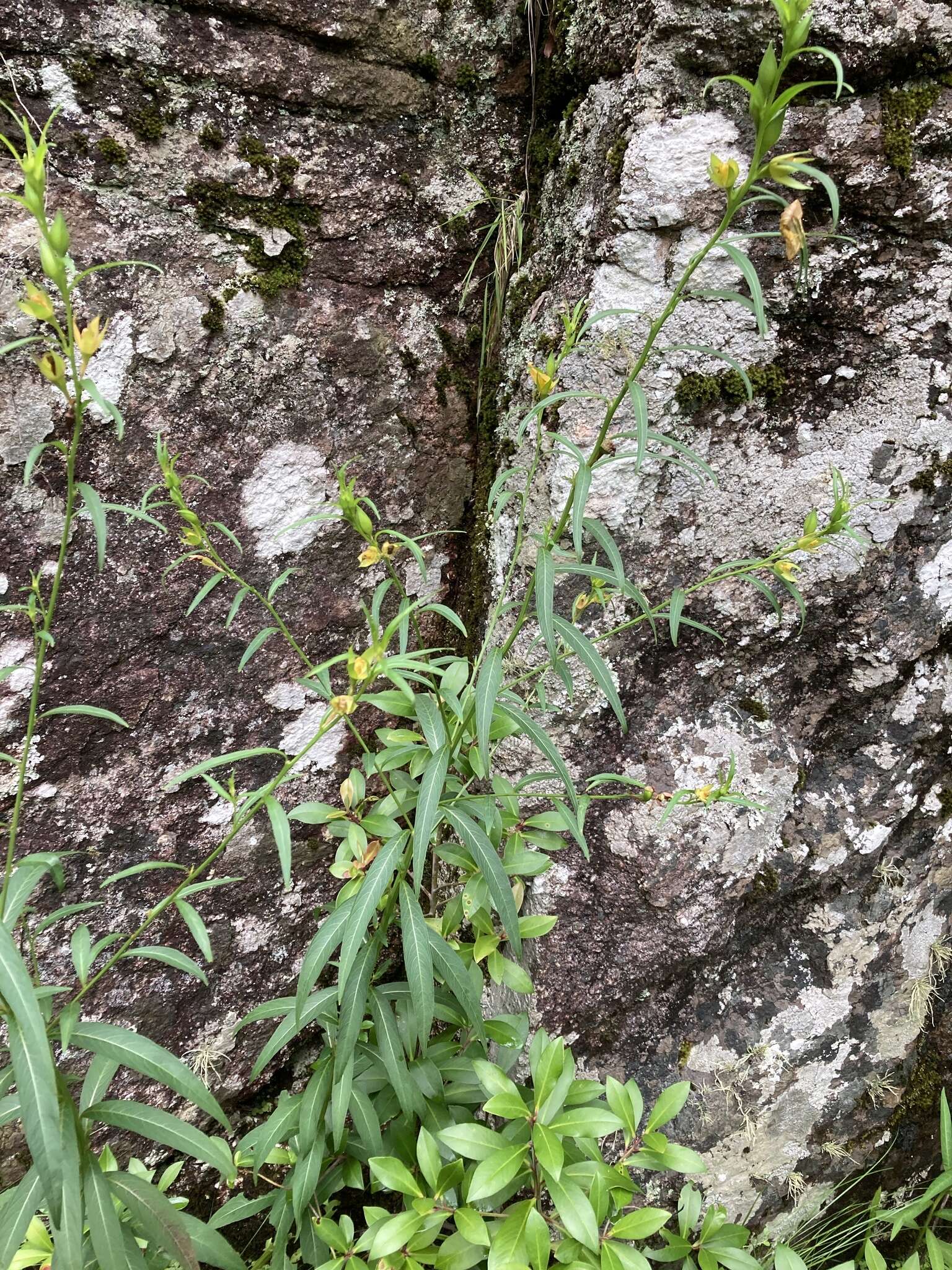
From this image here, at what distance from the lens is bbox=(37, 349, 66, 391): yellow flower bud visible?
805mm

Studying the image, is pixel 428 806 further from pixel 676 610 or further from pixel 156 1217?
pixel 156 1217

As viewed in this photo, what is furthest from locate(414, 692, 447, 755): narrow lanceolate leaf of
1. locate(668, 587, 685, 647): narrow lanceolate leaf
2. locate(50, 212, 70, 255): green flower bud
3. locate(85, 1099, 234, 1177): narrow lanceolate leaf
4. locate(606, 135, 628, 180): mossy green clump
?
locate(606, 135, 628, 180): mossy green clump

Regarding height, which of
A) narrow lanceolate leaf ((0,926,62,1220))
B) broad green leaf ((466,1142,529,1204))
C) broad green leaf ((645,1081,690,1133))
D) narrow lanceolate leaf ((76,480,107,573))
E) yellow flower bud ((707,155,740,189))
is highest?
yellow flower bud ((707,155,740,189))

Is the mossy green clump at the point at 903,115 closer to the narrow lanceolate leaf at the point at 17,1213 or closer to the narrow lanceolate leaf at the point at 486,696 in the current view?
the narrow lanceolate leaf at the point at 486,696

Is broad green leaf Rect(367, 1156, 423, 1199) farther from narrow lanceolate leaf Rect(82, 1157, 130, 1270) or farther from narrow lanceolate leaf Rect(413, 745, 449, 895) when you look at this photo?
narrow lanceolate leaf Rect(413, 745, 449, 895)

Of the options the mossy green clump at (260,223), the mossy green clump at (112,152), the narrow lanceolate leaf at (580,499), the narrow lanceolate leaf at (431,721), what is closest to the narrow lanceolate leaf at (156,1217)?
the narrow lanceolate leaf at (431,721)

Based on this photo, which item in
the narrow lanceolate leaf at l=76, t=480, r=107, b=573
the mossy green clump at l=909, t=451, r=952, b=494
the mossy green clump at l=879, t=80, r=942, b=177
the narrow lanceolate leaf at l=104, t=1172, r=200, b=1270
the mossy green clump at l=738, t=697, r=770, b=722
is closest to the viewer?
the narrow lanceolate leaf at l=76, t=480, r=107, b=573

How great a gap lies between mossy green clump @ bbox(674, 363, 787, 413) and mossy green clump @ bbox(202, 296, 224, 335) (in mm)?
934

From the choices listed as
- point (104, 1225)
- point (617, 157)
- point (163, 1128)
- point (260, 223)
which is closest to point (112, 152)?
point (260, 223)

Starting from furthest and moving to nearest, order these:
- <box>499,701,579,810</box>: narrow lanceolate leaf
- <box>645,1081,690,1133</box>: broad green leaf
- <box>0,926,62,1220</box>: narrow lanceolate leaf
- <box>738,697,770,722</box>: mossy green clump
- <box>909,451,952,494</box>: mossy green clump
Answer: <box>738,697,770,722</box>: mossy green clump → <box>909,451,952,494</box>: mossy green clump → <box>645,1081,690,1133</box>: broad green leaf → <box>499,701,579,810</box>: narrow lanceolate leaf → <box>0,926,62,1220</box>: narrow lanceolate leaf

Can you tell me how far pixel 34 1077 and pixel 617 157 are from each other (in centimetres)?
174

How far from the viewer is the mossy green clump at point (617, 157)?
59.6 inches

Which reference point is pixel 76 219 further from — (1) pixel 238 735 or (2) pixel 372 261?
(1) pixel 238 735

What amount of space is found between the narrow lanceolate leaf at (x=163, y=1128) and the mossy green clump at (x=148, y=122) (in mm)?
1621
